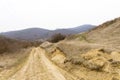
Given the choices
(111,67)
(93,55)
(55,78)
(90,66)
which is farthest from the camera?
(93,55)

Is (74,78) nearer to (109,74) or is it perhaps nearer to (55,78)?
(55,78)

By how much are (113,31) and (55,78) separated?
3626 centimetres

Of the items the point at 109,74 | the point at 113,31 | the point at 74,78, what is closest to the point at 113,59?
the point at 109,74

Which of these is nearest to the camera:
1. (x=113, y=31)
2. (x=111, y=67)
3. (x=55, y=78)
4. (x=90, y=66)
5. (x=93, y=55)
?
(x=55, y=78)

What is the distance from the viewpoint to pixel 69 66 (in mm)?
30500

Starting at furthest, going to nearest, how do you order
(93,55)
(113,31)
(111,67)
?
(113,31)
(93,55)
(111,67)

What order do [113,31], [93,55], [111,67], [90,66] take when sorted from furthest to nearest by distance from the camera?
[113,31]
[93,55]
[90,66]
[111,67]

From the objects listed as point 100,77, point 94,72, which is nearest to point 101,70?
point 94,72

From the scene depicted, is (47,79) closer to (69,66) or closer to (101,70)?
(101,70)

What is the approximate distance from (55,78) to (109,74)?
12.9 ft

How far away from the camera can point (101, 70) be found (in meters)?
24.8

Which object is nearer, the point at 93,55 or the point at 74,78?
the point at 74,78

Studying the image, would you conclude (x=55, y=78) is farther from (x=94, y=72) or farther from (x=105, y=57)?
(x=105, y=57)

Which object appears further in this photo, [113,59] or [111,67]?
[113,59]
